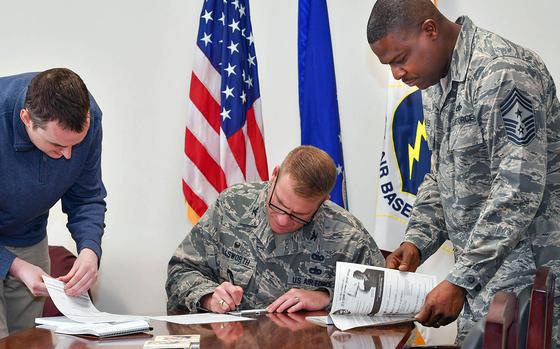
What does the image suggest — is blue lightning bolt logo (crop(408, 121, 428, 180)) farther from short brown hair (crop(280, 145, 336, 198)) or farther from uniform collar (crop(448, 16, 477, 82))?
uniform collar (crop(448, 16, 477, 82))

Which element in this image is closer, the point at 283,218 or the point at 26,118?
the point at 26,118

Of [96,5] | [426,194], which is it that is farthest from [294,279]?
[96,5]

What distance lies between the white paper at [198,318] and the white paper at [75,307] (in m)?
0.08

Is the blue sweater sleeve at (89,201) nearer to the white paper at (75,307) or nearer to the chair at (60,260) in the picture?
the white paper at (75,307)

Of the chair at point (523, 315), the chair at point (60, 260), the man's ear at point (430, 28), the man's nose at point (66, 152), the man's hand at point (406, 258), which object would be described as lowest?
the chair at point (60, 260)

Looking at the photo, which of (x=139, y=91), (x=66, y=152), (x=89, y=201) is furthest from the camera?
(x=139, y=91)

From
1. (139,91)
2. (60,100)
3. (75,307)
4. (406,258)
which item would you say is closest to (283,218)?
(406,258)

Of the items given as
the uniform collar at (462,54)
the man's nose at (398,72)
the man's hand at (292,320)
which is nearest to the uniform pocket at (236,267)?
the man's hand at (292,320)

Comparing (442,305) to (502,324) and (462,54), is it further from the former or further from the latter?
(502,324)

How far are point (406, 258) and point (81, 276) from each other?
3.35 ft

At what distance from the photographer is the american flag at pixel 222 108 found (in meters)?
4.05

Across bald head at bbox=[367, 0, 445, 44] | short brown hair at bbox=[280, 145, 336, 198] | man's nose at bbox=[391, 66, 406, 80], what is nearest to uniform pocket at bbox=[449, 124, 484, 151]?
man's nose at bbox=[391, 66, 406, 80]

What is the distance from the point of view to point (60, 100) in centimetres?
208

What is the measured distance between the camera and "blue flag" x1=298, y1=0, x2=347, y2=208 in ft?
13.3
